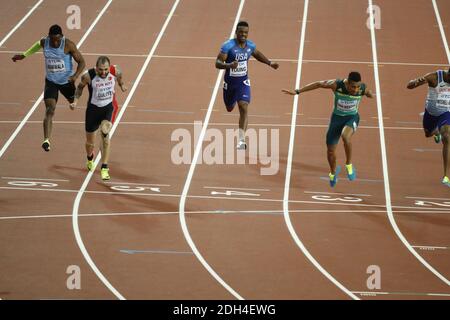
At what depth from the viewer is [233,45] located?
58.2 feet

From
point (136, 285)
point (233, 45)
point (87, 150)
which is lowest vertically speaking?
point (136, 285)

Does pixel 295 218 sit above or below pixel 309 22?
below

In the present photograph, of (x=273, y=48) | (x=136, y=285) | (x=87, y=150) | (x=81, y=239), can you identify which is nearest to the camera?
(x=136, y=285)

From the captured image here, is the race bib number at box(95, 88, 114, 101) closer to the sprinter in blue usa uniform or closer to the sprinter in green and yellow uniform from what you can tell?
the sprinter in blue usa uniform

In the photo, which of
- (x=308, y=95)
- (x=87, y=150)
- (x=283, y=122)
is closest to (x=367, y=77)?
(x=308, y=95)

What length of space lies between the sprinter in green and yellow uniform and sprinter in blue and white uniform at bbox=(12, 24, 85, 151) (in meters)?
3.51

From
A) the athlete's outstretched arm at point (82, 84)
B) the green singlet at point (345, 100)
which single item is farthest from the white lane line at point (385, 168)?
the athlete's outstretched arm at point (82, 84)

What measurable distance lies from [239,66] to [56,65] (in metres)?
2.83

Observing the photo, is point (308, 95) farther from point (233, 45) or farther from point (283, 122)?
point (233, 45)

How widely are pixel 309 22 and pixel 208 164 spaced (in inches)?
349

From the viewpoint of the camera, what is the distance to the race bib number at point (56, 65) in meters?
17.3

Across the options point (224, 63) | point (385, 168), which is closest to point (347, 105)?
point (385, 168)

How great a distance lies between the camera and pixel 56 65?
1733 cm

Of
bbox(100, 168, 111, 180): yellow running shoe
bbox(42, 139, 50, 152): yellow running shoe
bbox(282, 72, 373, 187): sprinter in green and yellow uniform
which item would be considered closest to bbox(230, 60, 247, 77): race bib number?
bbox(282, 72, 373, 187): sprinter in green and yellow uniform
